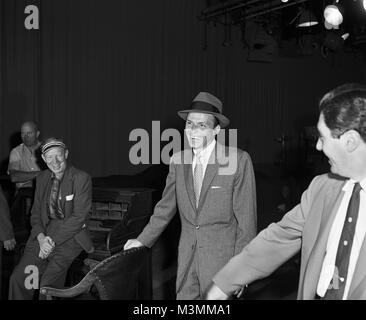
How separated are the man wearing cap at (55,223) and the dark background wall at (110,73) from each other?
3288 millimetres

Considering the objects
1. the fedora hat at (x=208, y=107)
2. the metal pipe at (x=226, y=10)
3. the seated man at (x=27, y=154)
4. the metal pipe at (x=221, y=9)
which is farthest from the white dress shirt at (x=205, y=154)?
the metal pipe at (x=226, y=10)

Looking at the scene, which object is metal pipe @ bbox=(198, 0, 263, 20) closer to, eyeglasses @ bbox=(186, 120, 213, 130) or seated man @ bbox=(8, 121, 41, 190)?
seated man @ bbox=(8, 121, 41, 190)

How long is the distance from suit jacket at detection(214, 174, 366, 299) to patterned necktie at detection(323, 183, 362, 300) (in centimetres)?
5

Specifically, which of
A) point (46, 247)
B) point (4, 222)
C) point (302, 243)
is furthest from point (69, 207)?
point (302, 243)

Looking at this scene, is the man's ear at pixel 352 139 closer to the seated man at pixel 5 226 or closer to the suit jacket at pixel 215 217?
the suit jacket at pixel 215 217

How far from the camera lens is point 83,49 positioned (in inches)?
290

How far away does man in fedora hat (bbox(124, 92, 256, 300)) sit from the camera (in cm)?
219

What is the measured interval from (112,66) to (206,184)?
20.0ft

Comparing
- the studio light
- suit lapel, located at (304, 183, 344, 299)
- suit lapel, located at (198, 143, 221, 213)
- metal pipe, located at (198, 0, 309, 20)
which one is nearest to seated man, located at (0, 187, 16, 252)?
suit lapel, located at (198, 143, 221, 213)

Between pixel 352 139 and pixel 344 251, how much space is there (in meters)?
0.31

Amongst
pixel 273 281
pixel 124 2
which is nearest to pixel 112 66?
pixel 124 2

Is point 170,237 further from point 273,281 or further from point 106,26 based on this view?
point 106,26

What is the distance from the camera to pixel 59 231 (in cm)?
303

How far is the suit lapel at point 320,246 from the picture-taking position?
4.08 ft
